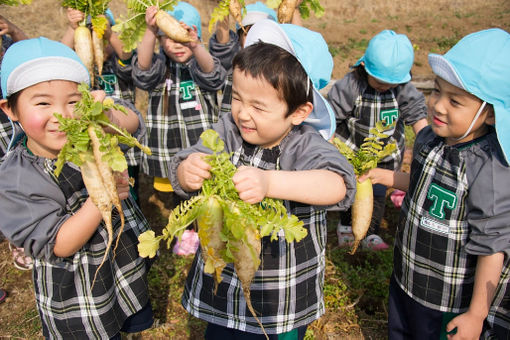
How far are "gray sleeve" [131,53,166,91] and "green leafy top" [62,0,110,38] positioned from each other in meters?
0.41

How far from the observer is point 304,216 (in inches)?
71.8

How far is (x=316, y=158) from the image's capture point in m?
1.62

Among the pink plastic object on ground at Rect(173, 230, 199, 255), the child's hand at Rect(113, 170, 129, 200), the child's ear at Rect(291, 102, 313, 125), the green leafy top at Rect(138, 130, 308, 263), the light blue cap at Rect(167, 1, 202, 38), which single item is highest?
the light blue cap at Rect(167, 1, 202, 38)

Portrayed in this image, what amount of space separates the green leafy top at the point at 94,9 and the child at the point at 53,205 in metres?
1.75

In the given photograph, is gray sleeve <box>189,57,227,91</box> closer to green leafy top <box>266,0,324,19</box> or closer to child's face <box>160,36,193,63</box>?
child's face <box>160,36,193,63</box>

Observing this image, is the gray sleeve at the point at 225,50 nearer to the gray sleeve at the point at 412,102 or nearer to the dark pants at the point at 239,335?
the gray sleeve at the point at 412,102

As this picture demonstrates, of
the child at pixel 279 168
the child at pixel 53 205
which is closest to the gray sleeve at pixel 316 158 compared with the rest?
the child at pixel 279 168

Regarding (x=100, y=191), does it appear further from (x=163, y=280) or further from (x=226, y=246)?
(x=163, y=280)

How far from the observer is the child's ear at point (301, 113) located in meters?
1.73

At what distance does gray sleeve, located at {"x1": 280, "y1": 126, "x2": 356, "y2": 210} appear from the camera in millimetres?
1592

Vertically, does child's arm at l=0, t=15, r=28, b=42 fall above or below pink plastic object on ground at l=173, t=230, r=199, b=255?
above

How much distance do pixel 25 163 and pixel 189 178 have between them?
0.86m

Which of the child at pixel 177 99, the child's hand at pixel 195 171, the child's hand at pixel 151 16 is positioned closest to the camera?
the child's hand at pixel 195 171

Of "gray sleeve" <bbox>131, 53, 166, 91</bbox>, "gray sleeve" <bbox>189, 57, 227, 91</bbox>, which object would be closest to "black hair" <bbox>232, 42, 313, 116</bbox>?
"gray sleeve" <bbox>189, 57, 227, 91</bbox>
